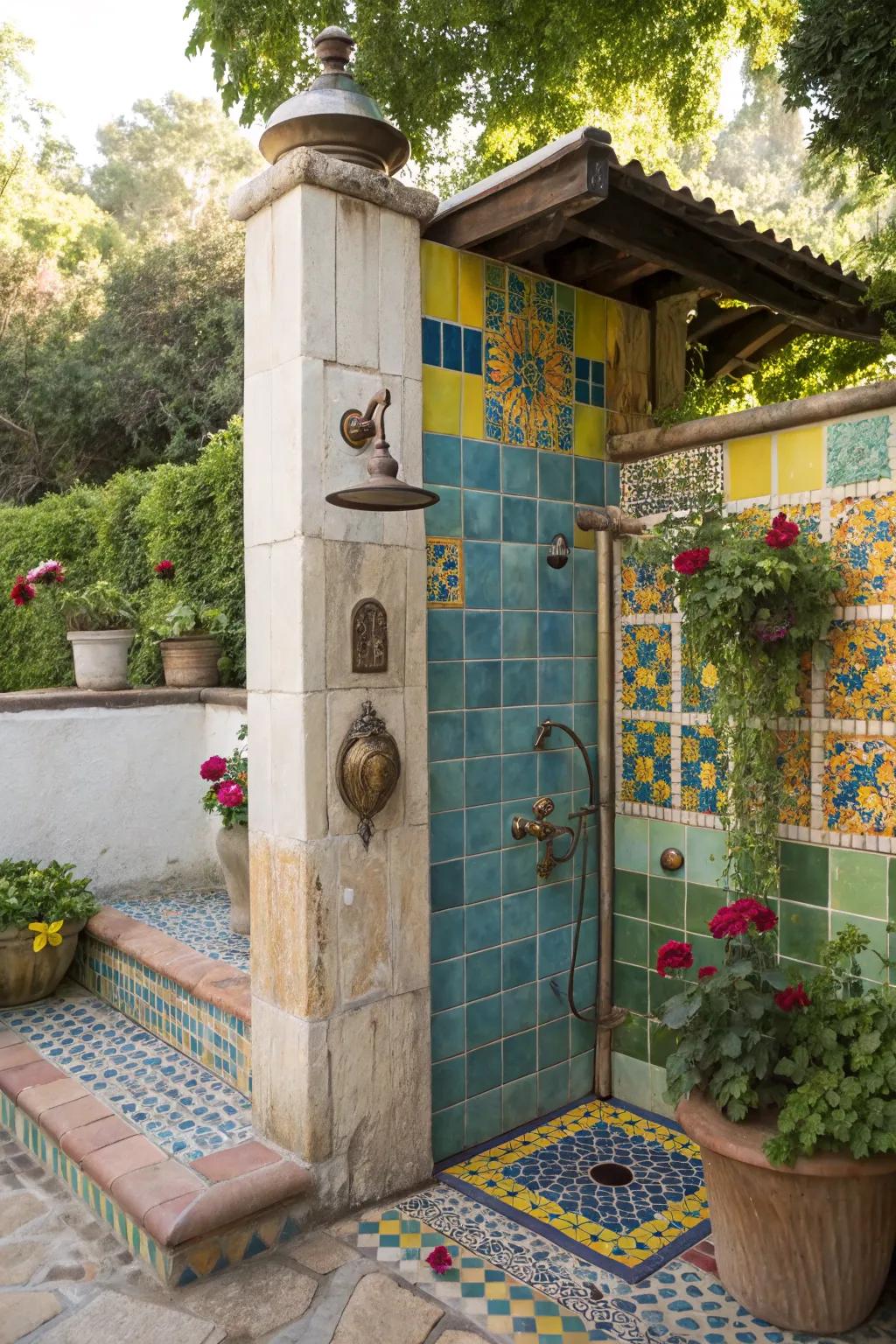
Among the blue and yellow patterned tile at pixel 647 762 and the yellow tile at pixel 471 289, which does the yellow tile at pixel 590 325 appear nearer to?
the yellow tile at pixel 471 289

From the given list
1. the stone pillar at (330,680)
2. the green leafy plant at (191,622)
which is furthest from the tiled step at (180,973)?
the green leafy plant at (191,622)

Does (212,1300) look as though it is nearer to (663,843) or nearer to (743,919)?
(743,919)

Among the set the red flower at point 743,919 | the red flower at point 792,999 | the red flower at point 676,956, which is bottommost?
the red flower at point 792,999

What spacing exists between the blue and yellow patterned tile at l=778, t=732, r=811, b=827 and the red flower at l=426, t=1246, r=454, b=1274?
1.55 metres

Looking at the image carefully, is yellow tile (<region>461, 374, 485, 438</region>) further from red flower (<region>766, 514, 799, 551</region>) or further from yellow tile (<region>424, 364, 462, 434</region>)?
red flower (<region>766, 514, 799, 551</region>)

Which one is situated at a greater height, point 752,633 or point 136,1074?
point 752,633

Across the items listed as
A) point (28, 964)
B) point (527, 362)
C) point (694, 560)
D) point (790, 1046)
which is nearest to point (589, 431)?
point (527, 362)

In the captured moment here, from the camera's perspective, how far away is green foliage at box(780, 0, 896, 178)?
3.83 meters

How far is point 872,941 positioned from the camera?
2.82m

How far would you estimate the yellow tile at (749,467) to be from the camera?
308cm

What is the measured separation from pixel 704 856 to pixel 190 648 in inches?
129

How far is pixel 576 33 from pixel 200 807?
18.4 ft

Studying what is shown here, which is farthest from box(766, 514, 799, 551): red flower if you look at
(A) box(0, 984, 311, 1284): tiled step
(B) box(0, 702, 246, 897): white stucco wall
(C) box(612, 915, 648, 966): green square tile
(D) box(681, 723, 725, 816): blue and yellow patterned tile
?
(B) box(0, 702, 246, 897): white stucco wall

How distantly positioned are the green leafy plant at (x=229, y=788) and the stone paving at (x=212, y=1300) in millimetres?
1671
